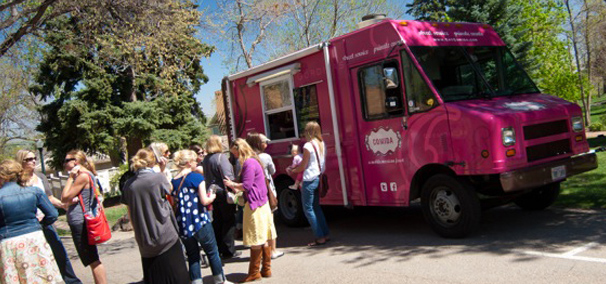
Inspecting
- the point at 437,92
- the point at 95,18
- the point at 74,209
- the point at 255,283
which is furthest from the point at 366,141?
the point at 95,18

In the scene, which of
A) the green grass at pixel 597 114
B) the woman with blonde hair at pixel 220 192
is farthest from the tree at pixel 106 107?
the green grass at pixel 597 114

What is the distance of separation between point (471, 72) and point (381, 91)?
4.11 ft

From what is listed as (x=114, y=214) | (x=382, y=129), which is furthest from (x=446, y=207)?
(x=114, y=214)

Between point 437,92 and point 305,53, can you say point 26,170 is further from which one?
point 437,92

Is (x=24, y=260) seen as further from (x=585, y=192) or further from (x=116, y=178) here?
(x=116, y=178)

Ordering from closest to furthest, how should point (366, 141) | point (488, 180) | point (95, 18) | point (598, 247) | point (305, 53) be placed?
point (598, 247) < point (488, 180) < point (366, 141) < point (305, 53) < point (95, 18)

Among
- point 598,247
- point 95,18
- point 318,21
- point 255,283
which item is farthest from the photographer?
point 318,21

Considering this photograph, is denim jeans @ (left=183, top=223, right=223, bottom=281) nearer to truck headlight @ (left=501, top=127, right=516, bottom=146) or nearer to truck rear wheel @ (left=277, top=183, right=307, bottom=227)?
truck rear wheel @ (left=277, top=183, right=307, bottom=227)

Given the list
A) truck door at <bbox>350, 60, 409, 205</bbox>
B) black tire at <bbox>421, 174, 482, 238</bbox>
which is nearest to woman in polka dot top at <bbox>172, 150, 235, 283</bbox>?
truck door at <bbox>350, 60, 409, 205</bbox>

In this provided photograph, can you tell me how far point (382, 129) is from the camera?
7070mm

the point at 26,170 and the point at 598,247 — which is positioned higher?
the point at 26,170

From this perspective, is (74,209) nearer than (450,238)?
Yes

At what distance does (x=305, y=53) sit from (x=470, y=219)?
3666 millimetres

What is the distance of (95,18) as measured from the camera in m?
11.0
